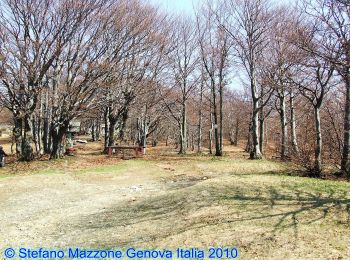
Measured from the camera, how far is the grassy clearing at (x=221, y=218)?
541cm

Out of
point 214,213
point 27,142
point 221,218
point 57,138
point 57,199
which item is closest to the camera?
point 221,218

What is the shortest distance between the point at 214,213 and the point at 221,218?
42 cm

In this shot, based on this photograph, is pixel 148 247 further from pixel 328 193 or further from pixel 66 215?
pixel 328 193

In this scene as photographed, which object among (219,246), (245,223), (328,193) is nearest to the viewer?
(219,246)

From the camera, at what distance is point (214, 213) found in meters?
7.25

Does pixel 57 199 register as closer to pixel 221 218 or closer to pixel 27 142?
pixel 221 218

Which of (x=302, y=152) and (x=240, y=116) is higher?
(x=240, y=116)

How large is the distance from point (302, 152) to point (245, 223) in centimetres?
744

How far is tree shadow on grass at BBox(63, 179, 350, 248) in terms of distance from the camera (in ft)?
20.9

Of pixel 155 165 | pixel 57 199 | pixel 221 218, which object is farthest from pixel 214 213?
pixel 155 165

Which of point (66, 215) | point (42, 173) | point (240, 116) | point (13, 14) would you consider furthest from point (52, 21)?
point (240, 116)

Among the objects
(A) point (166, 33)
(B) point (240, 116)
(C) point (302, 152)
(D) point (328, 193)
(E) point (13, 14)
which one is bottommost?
(D) point (328, 193)

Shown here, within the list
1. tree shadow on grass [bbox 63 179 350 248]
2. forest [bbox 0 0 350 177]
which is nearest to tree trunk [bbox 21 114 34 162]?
forest [bbox 0 0 350 177]

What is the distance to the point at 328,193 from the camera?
839 centimetres
